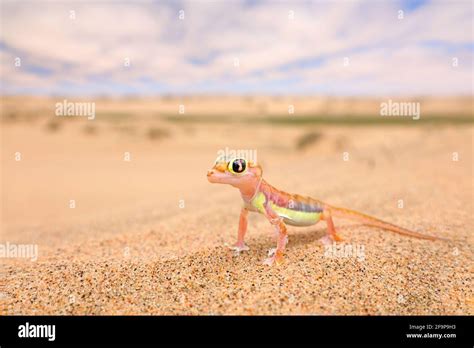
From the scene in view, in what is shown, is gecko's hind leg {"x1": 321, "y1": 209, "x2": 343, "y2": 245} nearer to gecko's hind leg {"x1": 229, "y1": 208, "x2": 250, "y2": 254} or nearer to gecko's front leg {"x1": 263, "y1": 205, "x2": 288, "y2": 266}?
gecko's front leg {"x1": 263, "y1": 205, "x2": 288, "y2": 266}

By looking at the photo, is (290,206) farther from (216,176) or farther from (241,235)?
(216,176)

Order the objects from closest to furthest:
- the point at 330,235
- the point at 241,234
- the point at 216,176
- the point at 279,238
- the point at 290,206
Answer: the point at 216,176 < the point at 279,238 < the point at 290,206 < the point at 241,234 < the point at 330,235

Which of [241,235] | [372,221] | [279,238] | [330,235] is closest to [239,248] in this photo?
[241,235]

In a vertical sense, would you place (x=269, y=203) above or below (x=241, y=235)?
above

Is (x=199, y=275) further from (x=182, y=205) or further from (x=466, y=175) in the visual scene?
(x=466, y=175)

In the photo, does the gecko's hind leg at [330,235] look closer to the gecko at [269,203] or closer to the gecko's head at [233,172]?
the gecko at [269,203]

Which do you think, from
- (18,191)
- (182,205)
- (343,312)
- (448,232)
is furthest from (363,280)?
(18,191)
